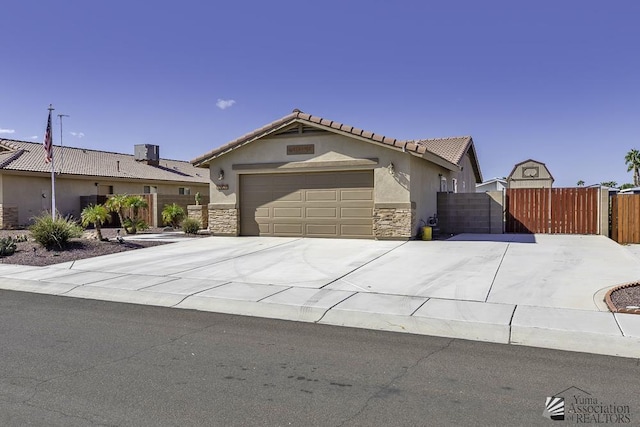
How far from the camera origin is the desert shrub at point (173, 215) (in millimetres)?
25141

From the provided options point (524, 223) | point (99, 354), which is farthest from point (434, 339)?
point (524, 223)

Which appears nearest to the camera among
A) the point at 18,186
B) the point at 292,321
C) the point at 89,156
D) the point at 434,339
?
the point at 434,339

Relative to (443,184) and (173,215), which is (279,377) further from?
(173,215)

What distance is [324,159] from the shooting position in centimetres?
1786

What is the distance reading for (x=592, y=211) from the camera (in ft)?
64.3

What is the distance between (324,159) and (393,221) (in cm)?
339

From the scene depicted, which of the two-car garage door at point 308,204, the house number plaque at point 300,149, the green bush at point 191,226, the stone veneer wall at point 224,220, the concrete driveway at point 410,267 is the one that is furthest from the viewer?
the green bush at point 191,226

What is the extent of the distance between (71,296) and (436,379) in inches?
298

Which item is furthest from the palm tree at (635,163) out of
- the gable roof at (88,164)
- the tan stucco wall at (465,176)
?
the gable roof at (88,164)

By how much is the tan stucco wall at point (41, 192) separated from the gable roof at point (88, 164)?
659mm

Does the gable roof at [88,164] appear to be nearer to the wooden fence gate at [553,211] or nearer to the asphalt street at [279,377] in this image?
the wooden fence gate at [553,211]

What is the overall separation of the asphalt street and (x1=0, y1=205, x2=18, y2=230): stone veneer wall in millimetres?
22901

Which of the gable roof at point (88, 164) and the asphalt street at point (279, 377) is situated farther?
the gable roof at point (88, 164)

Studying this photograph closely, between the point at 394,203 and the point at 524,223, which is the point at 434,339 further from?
the point at 524,223
